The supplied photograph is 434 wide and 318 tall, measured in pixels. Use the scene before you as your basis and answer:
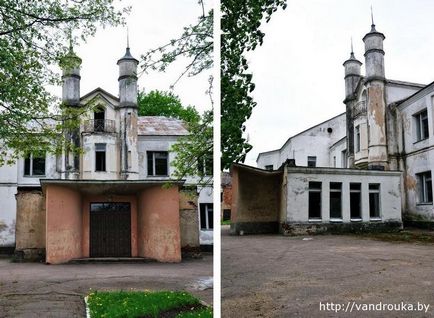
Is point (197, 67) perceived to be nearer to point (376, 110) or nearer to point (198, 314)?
point (198, 314)

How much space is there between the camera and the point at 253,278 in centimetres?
221

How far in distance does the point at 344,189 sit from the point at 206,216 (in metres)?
3.20

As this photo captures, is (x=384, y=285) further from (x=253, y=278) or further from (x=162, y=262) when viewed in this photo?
(x=162, y=262)

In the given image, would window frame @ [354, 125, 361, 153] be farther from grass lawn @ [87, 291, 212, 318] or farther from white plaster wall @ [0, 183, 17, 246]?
grass lawn @ [87, 291, 212, 318]

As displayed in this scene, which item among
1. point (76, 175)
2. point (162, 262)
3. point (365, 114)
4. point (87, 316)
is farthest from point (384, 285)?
point (365, 114)

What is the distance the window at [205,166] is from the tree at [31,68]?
1.21m

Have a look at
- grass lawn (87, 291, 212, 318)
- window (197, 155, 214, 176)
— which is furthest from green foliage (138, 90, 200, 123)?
grass lawn (87, 291, 212, 318)

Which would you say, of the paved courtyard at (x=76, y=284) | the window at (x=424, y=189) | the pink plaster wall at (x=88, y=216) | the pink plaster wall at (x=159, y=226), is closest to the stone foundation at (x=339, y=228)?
the window at (x=424, y=189)

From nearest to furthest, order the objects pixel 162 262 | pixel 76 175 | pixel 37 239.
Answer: pixel 162 262
pixel 76 175
pixel 37 239

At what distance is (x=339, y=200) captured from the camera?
5.91m

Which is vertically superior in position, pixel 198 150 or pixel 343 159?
pixel 343 159

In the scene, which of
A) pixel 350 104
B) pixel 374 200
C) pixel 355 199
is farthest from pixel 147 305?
pixel 350 104

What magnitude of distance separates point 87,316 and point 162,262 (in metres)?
1.51

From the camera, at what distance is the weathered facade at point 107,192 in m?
2.84
